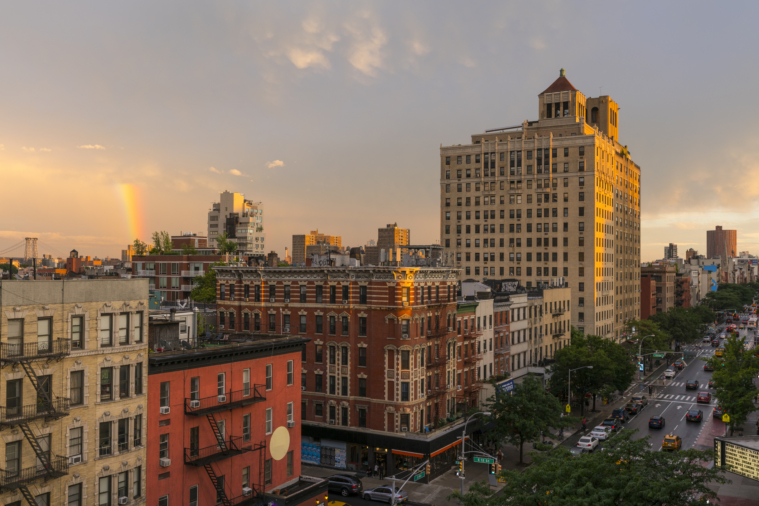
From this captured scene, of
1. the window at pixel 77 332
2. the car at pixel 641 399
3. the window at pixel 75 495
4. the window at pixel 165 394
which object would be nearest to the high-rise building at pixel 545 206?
the car at pixel 641 399

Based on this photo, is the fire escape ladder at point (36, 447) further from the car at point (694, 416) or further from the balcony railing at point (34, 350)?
the car at point (694, 416)

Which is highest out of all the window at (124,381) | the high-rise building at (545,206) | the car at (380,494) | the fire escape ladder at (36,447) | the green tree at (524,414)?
the high-rise building at (545,206)

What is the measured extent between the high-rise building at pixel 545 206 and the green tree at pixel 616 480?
280ft

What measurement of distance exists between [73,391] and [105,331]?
11.9ft

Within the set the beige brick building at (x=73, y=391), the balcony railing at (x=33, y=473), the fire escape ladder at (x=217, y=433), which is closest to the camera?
the balcony railing at (x=33, y=473)

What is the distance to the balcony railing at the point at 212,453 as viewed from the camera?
40.0 meters

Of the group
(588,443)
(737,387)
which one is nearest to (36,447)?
(588,443)

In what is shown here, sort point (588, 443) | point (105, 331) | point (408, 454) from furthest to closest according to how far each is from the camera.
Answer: point (588, 443) → point (408, 454) → point (105, 331)

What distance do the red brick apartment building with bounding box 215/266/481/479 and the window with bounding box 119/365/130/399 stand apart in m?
24.7

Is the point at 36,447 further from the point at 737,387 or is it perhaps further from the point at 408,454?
the point at 737,387

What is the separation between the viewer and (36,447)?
31.9m

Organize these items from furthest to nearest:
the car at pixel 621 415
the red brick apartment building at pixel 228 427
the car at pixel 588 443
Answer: the car at pixel 621 415, the car at pixel 588 443, the red brick apartment building at pixel 228 427

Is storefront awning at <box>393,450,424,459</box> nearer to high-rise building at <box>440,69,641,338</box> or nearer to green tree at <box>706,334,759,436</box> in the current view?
green tree at <box>706,334,759,436</box>

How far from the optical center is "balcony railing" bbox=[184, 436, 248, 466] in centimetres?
3997
